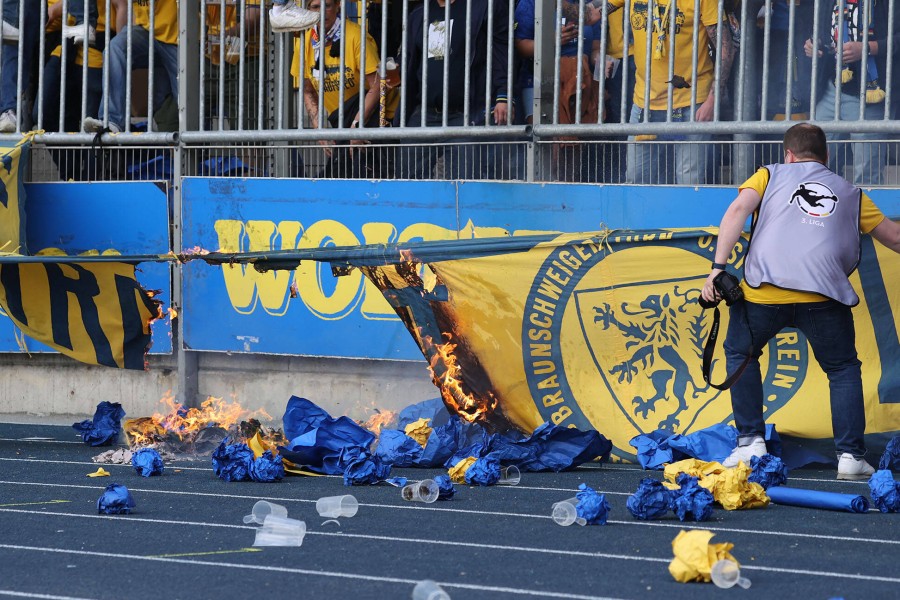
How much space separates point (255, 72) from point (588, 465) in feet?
14.9

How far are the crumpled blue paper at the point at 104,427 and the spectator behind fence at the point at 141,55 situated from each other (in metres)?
2.64

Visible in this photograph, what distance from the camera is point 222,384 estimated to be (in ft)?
36.3

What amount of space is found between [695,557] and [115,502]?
2.98 meters

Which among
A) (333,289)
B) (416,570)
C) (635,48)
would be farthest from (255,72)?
(416,570)

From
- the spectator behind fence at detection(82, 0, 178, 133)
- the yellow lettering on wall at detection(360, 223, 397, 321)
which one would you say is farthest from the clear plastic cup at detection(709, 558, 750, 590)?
the spectator behind fence at detection(82, 0, 178, 133)

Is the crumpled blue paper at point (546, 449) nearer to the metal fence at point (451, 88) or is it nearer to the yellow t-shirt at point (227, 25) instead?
the metal fence at point (451, 88)

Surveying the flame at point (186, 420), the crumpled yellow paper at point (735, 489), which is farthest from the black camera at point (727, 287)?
the flame at point (186, 420)

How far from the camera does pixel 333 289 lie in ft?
33.9

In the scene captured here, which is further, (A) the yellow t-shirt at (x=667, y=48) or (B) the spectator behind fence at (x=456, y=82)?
(B) the spectator behind fence at (x=456, y=82)

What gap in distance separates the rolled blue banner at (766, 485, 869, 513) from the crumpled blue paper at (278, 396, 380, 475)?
243 cm

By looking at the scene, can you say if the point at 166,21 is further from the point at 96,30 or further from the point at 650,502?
the point at 650,502

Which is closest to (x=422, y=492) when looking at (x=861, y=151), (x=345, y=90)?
(x=861, y=151)

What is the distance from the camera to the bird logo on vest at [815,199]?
7520 millimetres

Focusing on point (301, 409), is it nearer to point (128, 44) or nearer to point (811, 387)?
point (811, 387)
